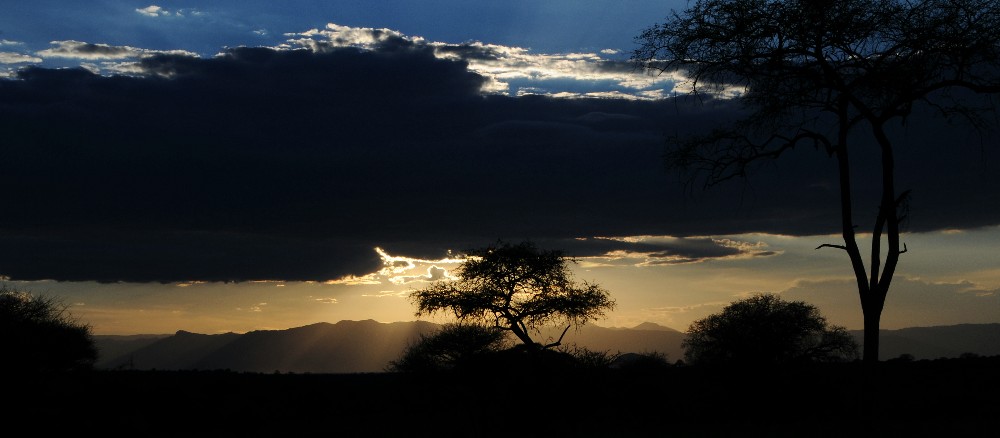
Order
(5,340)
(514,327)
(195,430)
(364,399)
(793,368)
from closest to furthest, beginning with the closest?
(5,340), (514,327), (793,368), (195,430), (364,399)

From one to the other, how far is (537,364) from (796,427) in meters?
23.9

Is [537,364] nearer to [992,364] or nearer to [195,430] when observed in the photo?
[195,430]

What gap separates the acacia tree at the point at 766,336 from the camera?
6769 cm

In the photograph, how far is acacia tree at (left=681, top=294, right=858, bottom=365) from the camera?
67.7 metres

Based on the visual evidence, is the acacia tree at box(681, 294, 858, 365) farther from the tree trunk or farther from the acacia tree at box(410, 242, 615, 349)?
the tree trunk

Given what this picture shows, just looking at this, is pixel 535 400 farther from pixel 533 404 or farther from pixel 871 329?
pixel 871 329

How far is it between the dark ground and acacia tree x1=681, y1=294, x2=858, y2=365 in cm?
129

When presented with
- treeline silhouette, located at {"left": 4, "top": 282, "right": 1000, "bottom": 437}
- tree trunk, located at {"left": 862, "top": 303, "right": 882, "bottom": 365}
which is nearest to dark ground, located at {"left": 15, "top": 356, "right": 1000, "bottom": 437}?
treeline silhouette, located at {"left": 4, "top": 282, "right": 1000, "bottom": 437}

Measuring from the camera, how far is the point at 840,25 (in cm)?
2053

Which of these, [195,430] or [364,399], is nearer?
[195,430]

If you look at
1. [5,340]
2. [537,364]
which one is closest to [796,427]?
[537,364]

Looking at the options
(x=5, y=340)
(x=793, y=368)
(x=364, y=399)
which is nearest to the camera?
(x=5, y=340)

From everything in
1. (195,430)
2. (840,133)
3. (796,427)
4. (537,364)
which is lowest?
(195,430)

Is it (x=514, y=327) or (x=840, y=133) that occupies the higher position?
(x=840, y=133)
